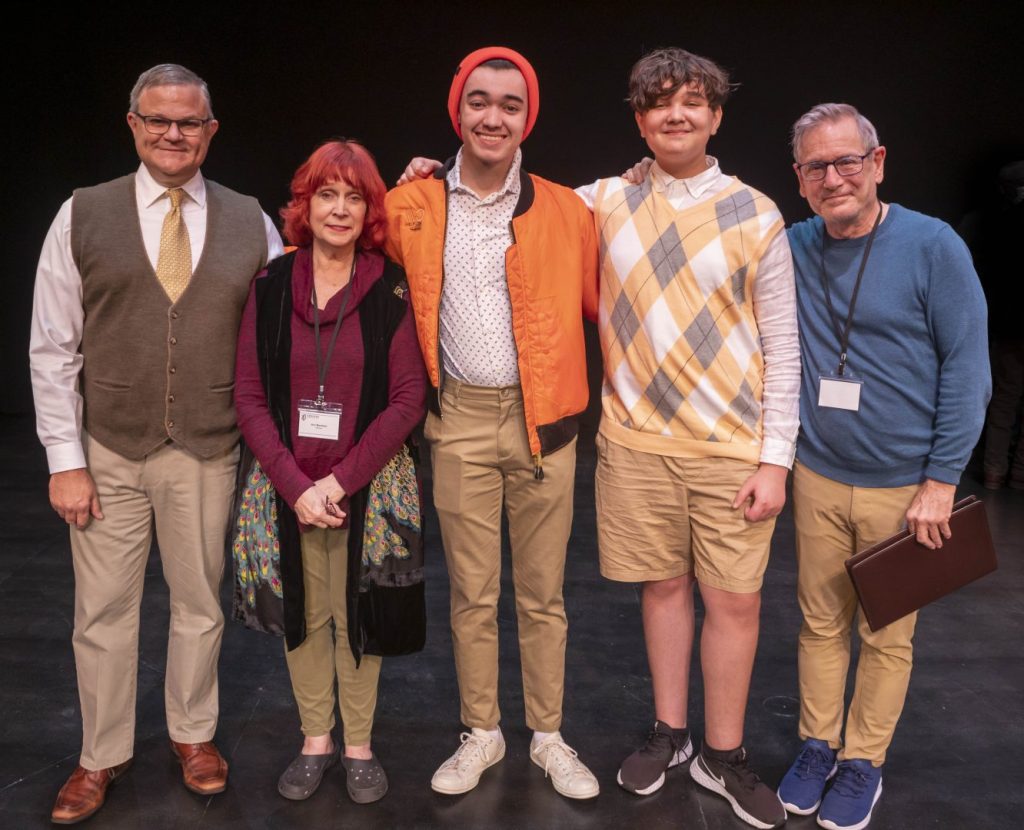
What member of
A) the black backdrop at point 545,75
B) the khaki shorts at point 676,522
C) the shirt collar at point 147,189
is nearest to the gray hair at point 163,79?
the shirt collar at point 147,189

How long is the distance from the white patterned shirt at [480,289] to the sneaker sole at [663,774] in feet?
3.16

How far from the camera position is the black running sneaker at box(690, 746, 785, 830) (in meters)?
2.14

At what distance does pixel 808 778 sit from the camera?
7.34ft

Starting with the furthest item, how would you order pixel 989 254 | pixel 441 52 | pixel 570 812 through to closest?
pixel 441 52 → pixel 989 254 → pixel 570 812

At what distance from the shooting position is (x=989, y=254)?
199 inches

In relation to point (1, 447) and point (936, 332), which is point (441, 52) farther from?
point (936, 332)

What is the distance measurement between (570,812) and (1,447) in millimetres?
4354

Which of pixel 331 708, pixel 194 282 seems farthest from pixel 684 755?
pixel 194 282

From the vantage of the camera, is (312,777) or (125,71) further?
(125,71)

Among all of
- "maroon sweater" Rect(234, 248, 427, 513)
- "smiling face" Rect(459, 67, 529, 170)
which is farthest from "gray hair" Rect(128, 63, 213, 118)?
"smiling face" Rect(459, 67, 529, 170)

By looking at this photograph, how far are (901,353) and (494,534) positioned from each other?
0.95m

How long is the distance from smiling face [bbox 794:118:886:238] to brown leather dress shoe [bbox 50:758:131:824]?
1.95m

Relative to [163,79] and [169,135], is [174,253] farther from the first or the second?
[163,79]

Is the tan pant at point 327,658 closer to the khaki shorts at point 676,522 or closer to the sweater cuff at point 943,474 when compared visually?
the khaki shorts at point 676,522
